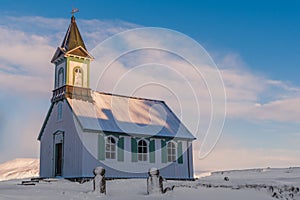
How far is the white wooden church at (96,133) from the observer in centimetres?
2341

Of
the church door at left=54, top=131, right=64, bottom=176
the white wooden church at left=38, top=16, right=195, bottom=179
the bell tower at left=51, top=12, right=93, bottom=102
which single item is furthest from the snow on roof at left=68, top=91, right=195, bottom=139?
the church door at left=54, top=131, right=64, bottom=176

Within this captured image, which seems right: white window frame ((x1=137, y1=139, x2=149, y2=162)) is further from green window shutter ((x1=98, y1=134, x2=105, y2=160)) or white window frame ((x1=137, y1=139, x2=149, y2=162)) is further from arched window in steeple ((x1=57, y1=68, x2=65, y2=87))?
arched window in steeple ((x1=57, y1=68, x2=65, y2=87))

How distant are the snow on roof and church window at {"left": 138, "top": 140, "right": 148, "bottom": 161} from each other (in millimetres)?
628

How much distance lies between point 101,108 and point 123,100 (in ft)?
9.83

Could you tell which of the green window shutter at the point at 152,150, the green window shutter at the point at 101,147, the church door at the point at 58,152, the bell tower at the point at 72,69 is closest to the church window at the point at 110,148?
the green window shutter at the point at 101,147

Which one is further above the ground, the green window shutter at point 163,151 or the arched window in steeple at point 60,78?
the arched window in steeple at point 60,78

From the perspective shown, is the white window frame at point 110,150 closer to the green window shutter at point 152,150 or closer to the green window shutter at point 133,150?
the green window shutter at point 133,150

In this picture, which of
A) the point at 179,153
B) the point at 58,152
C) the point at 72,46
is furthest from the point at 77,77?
the point at 179,153

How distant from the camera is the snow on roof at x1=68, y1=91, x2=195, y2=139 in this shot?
955 inches

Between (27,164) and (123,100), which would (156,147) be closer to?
(123,100)

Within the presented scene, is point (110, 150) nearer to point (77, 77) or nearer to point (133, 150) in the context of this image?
point (133, 150)

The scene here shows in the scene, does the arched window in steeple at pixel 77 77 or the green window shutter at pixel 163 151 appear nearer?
the arched window in steeple at pixel 77 77

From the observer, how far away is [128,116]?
26.8 metres

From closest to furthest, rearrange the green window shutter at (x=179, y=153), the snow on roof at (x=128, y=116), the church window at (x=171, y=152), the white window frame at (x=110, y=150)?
the white window frame at (x=110, y=150)
the snow on roof at (x=128, y=116)
the church window at (x=171, y=152)
the green window shutter at (x=179, y=153)
